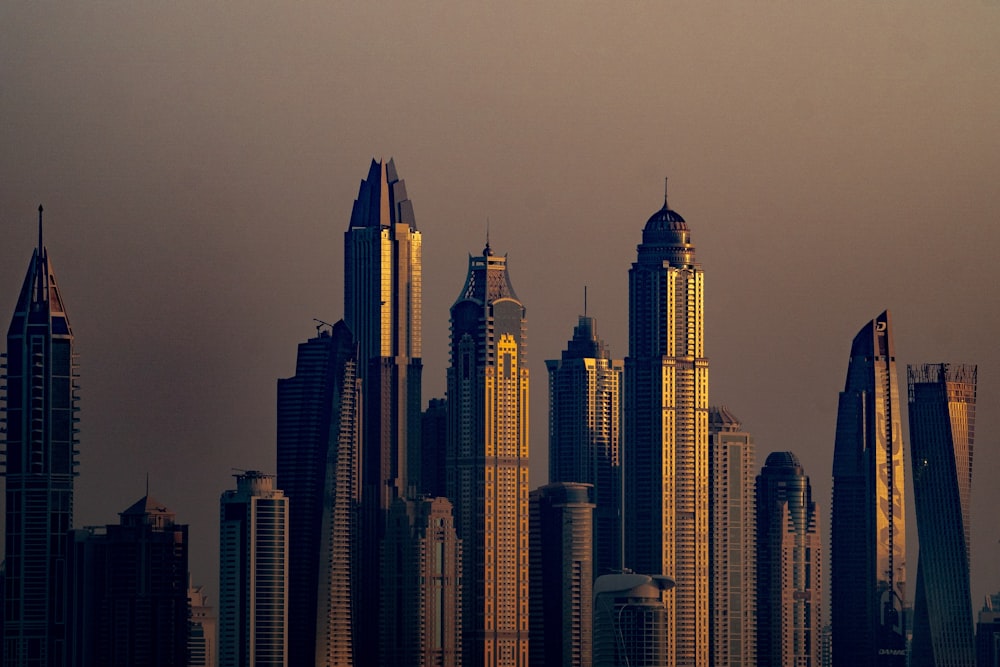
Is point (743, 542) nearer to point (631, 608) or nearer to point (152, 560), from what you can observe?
point (631, 608)

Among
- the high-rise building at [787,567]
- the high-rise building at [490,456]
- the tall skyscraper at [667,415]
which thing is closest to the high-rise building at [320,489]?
the high-rise building at [490,456]

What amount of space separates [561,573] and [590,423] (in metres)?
15.1

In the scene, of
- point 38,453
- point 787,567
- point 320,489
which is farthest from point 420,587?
point 787,567

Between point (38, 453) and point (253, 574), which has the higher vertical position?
point (38, 453)

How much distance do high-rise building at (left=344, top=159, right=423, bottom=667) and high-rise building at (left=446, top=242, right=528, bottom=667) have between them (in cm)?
339

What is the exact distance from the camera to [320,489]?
167750 millimetres

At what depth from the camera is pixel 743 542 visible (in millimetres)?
191250

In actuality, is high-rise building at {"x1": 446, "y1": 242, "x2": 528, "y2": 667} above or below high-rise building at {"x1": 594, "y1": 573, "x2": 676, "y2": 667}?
above

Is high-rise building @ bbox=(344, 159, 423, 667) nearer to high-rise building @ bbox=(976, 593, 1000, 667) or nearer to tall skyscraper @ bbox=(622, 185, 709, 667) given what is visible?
tall skyscraper @ bbox=(622, 185, 709, 667)

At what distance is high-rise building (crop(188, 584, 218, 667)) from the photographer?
163m

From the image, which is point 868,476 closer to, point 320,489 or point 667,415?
point 667,415

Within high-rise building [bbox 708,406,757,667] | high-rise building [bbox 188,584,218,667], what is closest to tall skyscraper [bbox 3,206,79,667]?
high-rise building [bbox 188,584,218,667]

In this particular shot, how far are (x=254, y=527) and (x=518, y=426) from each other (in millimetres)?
22983

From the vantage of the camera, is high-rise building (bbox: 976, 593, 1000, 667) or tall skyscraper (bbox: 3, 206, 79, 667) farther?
high-rise building (bbox: 976, 593, 1000, 667)
